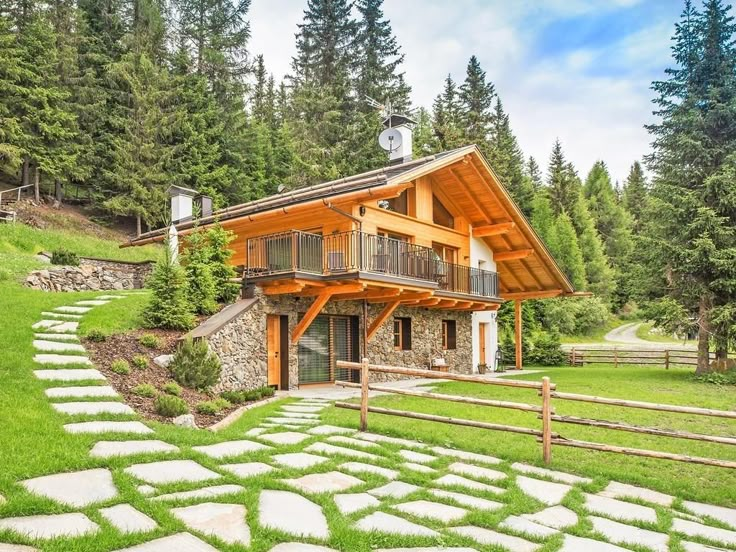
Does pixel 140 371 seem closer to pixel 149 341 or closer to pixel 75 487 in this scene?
pixel 149 341

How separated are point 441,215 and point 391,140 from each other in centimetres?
303

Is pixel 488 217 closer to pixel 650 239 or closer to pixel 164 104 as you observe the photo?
pixel 650 239

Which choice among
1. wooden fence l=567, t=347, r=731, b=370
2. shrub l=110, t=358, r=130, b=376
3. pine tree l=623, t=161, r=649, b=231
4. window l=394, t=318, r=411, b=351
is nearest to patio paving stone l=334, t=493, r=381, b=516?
shrub l=110, t=358, r=130, b=376

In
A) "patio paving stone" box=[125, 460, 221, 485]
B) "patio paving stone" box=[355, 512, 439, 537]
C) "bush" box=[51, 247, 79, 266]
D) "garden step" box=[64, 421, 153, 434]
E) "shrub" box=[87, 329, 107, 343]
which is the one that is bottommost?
"patio paving stone" box=[355, 512, 439, 537]

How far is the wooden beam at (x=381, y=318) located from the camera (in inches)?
587

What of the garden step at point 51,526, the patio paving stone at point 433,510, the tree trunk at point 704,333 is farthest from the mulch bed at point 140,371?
the tree trunk at point 704,333

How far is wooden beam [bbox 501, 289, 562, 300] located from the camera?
67.8 ft

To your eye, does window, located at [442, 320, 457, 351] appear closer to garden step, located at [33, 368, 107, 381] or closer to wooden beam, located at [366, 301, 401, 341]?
wooden beam, located at [366, 301, 401, 341]

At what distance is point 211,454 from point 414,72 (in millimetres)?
33289

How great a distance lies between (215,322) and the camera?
1107 cm

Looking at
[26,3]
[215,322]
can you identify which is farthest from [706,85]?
[26,3]

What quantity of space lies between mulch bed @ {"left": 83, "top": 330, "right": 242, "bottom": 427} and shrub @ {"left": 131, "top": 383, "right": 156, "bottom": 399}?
6cm

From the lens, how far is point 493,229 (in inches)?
743

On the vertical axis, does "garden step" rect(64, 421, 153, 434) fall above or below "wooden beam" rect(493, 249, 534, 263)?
below
